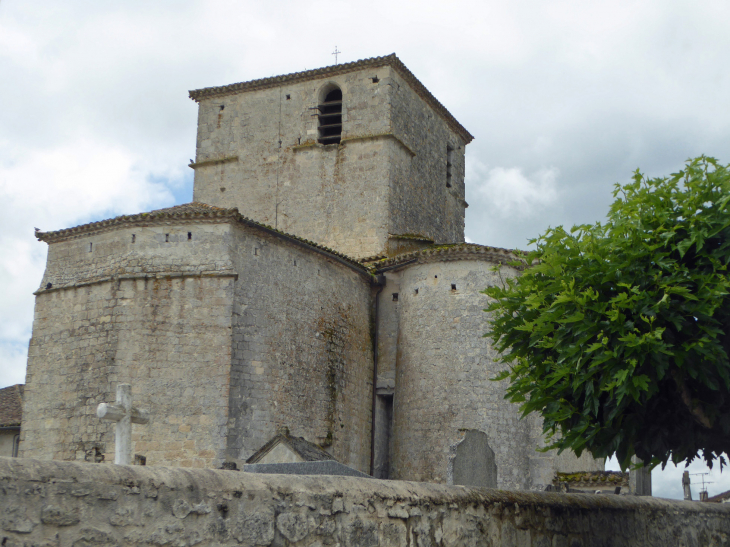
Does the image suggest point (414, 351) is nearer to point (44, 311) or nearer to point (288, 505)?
point (44, 311)

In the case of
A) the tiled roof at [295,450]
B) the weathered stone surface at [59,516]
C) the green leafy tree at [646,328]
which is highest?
the green leafy tree at [646,328]

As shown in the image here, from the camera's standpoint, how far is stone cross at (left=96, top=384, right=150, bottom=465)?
32.1ft

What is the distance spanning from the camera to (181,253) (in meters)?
18.2

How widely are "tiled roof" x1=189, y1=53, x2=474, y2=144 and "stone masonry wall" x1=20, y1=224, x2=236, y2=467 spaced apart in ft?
32.3

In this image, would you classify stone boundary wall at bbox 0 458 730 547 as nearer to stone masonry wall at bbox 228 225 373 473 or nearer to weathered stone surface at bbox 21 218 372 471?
weathered stone surface at bbox 21 218 372 471

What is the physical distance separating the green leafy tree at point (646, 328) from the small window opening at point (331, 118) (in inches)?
700

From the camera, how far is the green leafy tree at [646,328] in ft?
26.1

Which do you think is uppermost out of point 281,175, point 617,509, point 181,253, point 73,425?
point 281,175

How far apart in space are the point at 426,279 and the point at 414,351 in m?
1.91

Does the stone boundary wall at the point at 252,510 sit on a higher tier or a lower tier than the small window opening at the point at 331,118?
lower

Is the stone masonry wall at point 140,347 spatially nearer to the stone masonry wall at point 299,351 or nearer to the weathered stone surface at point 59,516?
the stone masonry wall at point 299,351

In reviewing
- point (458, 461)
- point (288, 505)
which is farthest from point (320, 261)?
point (288, 505)

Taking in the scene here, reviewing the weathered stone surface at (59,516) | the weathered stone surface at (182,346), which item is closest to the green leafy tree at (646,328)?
the weathered stone surface at (59,516)

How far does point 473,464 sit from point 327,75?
54.1 ft
